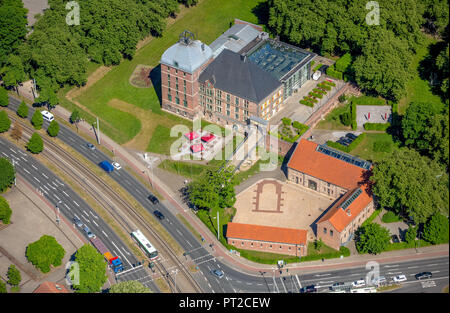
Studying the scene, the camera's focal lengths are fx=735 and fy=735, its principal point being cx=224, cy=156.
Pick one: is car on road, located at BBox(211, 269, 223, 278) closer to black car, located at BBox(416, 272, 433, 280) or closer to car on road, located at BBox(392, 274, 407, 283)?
car on road, located at BBox(392, 274, 407, 283)

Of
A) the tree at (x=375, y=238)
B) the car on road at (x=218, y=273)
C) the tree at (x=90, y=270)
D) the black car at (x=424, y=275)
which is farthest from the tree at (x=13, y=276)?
the black car at (x=424, y=275)

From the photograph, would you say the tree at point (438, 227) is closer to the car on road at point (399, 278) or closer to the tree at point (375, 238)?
the tree at point (375, 238)

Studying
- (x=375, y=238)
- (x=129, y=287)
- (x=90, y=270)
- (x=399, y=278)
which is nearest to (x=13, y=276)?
(x=90, y=270)

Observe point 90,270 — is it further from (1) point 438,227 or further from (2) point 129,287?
(1) point 438,227

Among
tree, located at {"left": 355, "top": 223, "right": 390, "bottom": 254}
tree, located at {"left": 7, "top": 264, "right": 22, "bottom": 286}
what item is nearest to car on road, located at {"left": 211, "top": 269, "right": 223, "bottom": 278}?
tree, located at {"left": 355, "top": 223, "right": 390, "bottom": 254}
